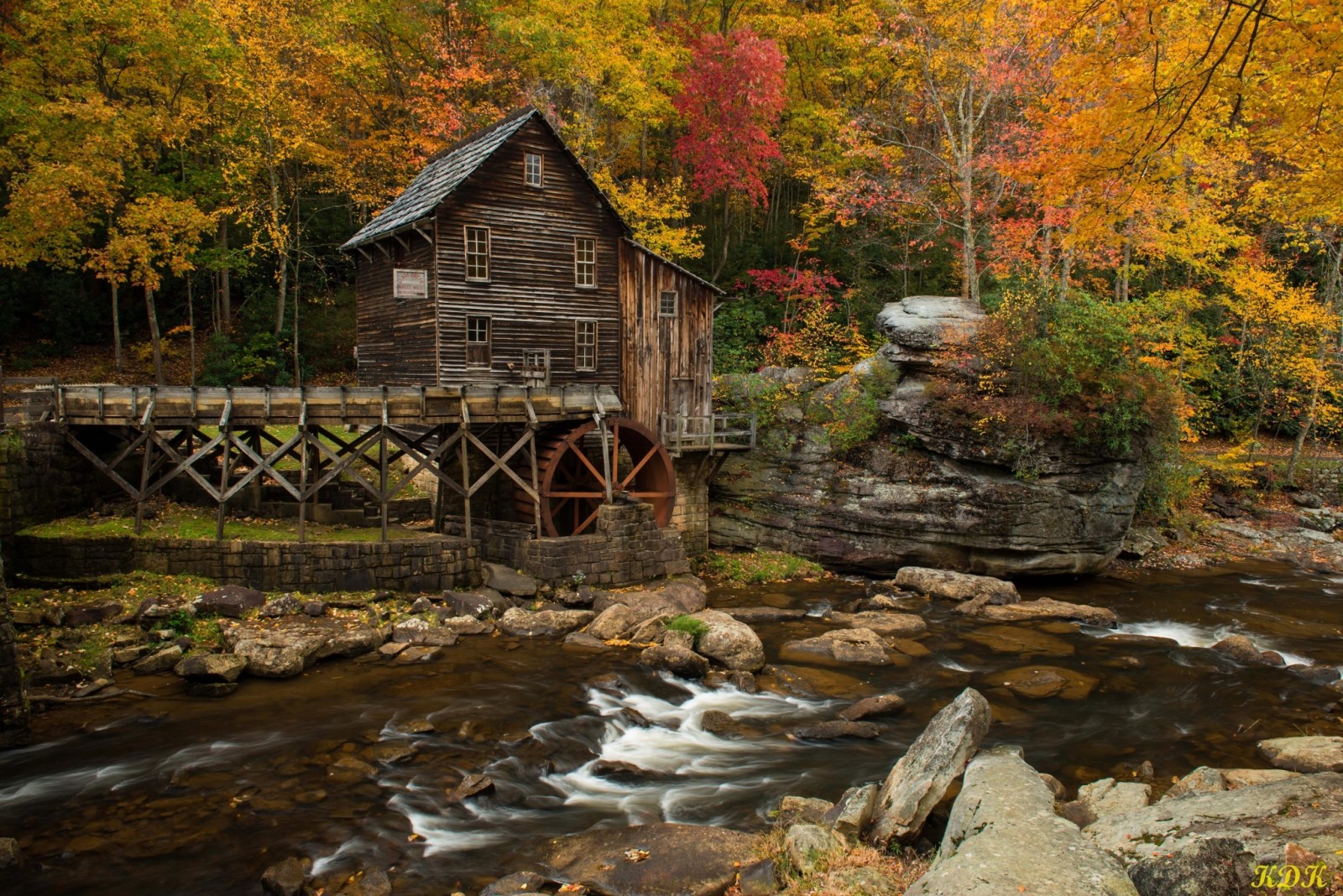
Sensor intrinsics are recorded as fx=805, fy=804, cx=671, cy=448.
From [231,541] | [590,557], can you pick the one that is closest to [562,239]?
[590,557]

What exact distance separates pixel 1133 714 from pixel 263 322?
29.1 metres

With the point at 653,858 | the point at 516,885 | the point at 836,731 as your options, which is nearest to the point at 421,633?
the point at 836,731

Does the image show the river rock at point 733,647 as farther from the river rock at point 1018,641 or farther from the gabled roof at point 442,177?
the gabled roof at point 442,177

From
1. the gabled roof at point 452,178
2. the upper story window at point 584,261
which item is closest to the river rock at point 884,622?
the gabled roof at point 452,178

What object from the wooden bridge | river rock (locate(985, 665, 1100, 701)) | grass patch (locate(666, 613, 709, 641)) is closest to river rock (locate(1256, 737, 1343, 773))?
river rock (locate(985, 665, 1100, 701))

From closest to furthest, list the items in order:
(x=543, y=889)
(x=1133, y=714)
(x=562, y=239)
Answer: (x=543, y=889)
(x=1133, y=714)
(x=562, y=239)

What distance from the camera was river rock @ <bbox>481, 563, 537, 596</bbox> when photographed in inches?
629

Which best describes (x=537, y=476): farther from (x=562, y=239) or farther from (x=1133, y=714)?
(x=1133, y=714)

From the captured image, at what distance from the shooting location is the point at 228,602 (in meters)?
13.5

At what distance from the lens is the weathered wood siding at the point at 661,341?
21.3m

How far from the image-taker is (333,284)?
32844mm

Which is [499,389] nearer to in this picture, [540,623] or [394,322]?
[394,322]

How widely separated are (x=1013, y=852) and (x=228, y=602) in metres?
12.6

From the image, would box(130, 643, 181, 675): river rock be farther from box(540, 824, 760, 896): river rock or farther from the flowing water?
box(540, 824, 760, 896): river rock
